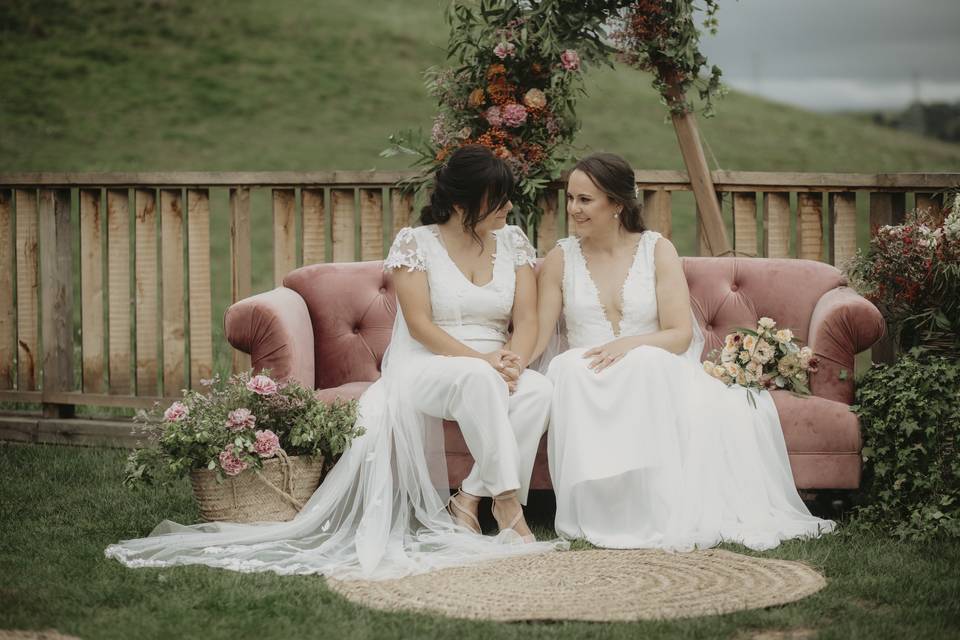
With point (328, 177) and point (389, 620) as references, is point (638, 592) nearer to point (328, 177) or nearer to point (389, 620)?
point (389, 620)

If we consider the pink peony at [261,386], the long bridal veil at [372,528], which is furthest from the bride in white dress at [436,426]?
the pink peony at [261,386]

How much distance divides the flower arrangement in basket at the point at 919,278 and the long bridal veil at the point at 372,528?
1851mm

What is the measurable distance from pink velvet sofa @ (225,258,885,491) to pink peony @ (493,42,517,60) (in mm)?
1194

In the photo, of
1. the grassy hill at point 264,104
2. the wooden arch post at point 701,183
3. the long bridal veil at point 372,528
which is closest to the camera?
the long bridal veil at point 372,528

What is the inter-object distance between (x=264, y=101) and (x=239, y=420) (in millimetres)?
17349

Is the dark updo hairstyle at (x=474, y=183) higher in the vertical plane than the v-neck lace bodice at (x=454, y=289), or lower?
higher

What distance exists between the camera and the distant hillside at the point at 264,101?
60.0ft

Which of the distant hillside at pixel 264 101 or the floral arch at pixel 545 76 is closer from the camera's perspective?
the floral arch at pixel 545 76

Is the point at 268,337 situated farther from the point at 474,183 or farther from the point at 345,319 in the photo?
the point at 474,183

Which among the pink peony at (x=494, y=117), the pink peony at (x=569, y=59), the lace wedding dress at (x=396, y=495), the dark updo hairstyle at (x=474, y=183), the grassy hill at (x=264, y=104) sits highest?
the grassy hill at (x=264, y=104)

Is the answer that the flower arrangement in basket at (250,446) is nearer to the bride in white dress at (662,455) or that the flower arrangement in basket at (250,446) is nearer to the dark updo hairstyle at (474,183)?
the bride in white dress at (662,455)

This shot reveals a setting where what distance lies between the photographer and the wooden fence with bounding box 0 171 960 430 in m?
5.49

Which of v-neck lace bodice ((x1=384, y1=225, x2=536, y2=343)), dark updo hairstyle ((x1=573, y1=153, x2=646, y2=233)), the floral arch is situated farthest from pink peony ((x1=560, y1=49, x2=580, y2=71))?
v-neck lace bodice ((x1=384, y1=225, x2=536, y2=343))

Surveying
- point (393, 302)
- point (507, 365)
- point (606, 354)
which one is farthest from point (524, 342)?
point (393, 302)
